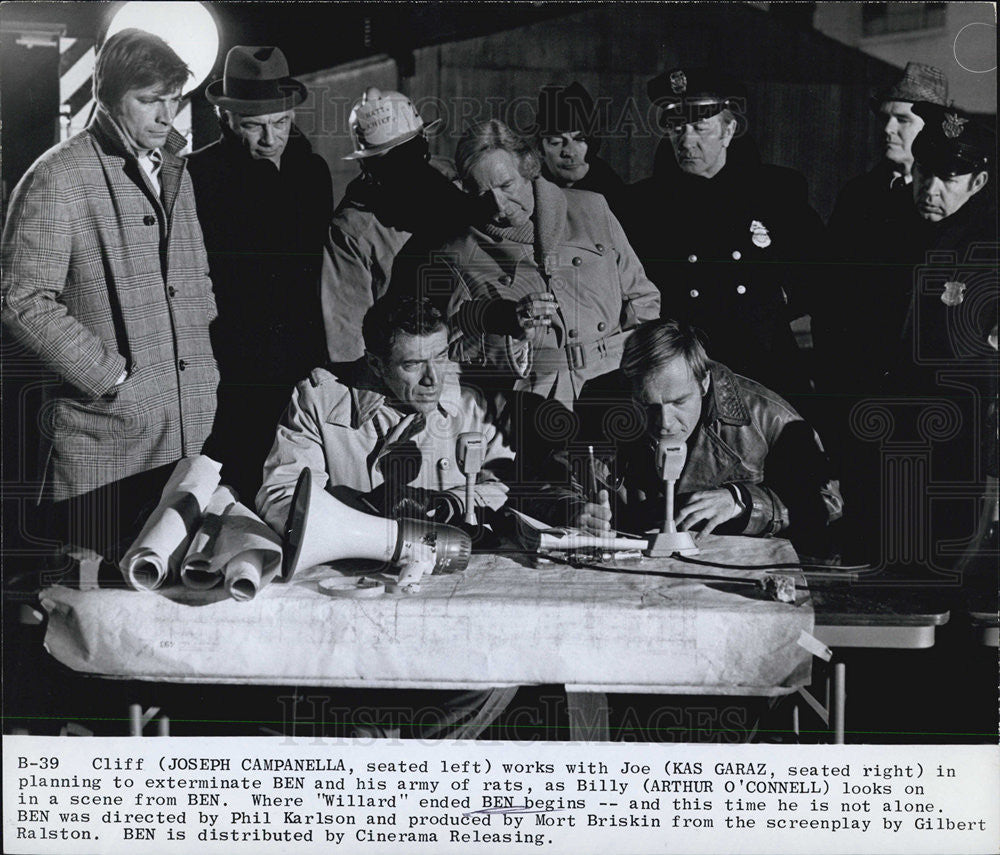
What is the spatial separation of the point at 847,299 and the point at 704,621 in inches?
64.5

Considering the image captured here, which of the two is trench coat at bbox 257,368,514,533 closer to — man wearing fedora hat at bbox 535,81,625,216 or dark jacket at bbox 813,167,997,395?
man wearing fedora hat at bbox 535,81,625,216

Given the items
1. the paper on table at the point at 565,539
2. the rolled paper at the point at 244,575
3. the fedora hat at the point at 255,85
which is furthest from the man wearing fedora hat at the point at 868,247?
the rolled paper at the point at 244,575

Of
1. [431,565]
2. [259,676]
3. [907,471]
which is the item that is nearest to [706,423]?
[907,471]

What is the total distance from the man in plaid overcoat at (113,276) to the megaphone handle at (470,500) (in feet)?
3.94

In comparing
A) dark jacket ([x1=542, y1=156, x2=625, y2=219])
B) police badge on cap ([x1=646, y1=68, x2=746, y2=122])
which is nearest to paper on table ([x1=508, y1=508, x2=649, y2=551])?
dark jacket ([x1=542, y1=156, x2=625, y2=219])

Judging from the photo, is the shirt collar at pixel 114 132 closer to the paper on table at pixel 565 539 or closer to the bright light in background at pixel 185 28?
the bright light in background at pixel 185 28

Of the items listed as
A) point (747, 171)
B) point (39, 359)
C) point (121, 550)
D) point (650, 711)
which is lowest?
point (650, 711)

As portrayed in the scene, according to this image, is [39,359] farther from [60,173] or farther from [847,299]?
[847,299]

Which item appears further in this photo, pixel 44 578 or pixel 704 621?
pixel 44 578

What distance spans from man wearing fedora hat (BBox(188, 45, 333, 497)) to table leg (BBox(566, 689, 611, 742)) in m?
1.53

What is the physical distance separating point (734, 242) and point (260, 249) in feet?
6.18

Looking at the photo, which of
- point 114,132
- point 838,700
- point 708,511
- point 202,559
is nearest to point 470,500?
point 708,511

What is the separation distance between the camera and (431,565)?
4059mm

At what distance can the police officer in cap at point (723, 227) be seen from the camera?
466 cm
